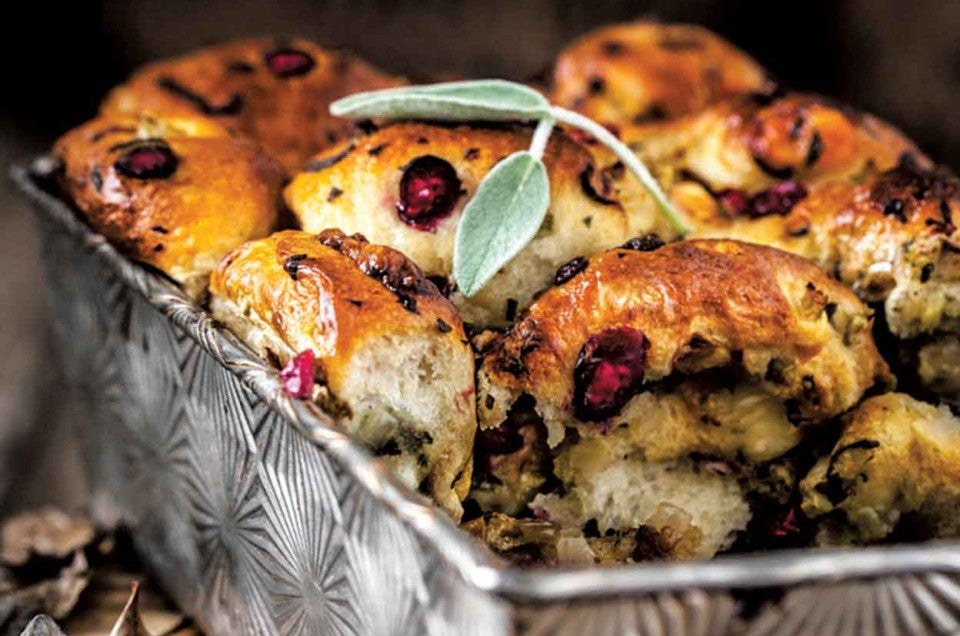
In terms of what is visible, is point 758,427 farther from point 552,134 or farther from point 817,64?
point 817,64

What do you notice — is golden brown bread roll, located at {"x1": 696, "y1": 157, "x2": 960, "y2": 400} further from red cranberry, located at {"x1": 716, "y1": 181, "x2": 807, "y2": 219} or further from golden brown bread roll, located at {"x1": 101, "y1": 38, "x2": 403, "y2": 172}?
golden brown bread roll, located at {"x1": 101, "y1": 38, "x2": 403, "y2": 172}

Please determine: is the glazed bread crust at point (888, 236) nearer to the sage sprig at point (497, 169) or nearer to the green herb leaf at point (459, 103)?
the sage sprig at point (497, 169)

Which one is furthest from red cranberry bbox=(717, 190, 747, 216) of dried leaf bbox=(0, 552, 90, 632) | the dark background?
the dark background

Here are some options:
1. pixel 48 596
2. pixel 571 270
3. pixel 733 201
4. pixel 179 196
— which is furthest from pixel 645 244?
pixel 48 596

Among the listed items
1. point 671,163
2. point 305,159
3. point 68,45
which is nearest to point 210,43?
point 68,45

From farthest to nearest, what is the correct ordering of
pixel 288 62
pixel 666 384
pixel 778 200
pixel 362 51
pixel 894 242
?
pixel 362 51, pixel 288 62, pixel 778 200, pixel 894 242, pixel 666 384

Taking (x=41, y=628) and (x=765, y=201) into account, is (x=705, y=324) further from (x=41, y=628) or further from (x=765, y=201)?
(x=41, y=628)
